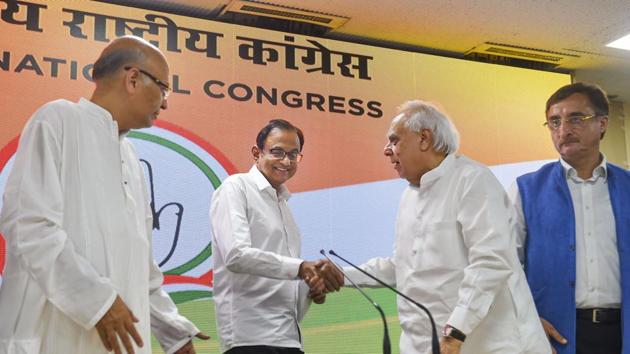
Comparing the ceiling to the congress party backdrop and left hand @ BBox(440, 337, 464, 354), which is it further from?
left hand @ BBox(440, 337, 464, 354)

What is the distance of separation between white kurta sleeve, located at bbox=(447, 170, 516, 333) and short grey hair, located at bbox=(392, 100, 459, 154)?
23 cm

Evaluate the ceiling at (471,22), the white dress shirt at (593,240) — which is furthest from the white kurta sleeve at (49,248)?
the ceiling at (471,22)

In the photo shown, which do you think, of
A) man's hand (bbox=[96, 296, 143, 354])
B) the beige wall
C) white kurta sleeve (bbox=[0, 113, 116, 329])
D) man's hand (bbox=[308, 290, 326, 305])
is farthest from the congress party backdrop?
man's hand (bbox=[96, 296, 143, 354])

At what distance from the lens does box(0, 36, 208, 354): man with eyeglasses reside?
1950 millimetres

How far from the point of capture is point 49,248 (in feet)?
6.36

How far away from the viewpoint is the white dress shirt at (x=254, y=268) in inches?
122

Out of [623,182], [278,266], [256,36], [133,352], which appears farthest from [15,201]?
[256,36]

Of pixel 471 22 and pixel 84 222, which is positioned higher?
pixel 471 22

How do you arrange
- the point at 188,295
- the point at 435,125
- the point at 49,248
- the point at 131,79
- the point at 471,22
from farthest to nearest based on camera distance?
the point at 471,22, the point at 188,295, the point at 435,125, the point at 131,79, the point at 49,248

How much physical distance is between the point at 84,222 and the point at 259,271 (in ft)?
3.60

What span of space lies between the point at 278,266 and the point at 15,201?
4.30 ft

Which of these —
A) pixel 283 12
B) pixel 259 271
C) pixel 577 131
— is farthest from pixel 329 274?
pixel 283 12

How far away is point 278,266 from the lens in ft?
10.1

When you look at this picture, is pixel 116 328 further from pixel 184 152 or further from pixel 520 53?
pixel 520 53
